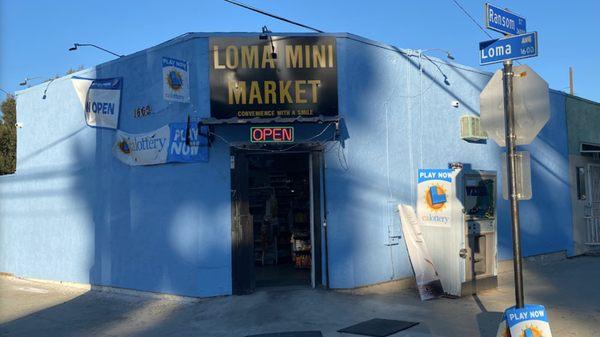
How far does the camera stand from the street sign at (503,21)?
6.31m

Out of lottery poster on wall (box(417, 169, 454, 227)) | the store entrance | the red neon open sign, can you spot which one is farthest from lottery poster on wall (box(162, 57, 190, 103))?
lottery poster on wall (box(417, 169, 454, 227))

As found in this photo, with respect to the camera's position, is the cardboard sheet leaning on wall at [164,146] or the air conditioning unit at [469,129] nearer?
the cardboard sheet leaning on wall at [164,146]

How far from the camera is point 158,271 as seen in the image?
10250 mm

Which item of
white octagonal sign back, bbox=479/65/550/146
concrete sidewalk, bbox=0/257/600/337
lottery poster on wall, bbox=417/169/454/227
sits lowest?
concrete sidewalk, bbox=0/257/600/337

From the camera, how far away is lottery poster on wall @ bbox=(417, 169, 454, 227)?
9.81 meters

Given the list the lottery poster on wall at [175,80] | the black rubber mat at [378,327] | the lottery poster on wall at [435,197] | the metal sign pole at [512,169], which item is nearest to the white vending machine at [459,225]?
the lottery poster on wall at [435,197]

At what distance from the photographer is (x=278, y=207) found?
14141 millimetres

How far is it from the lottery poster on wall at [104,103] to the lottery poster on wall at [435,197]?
6.18m

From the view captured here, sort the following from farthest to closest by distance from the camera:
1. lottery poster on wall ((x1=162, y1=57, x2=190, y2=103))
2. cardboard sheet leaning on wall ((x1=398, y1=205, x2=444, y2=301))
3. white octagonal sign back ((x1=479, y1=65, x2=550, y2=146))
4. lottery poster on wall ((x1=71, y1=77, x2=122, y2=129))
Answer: lottery poster on wall ((x1=71, y1=77, x2=122, y2=129)) → cardboard sheet leaning on wall ((x1=398, y1=205, x2=444, y2=301)) → lottery poster on wall ((x1=162, y1=57, x2=190, y2=103)) → white octagonal sign back ((x1=479, y1=65, x2=550, y2=146))

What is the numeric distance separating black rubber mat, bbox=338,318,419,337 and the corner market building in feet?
6.26

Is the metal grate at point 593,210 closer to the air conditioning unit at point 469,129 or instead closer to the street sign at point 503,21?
the air conditioning unit at point 469,129

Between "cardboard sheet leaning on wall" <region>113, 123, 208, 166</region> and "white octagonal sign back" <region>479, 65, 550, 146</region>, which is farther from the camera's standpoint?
"cardboard sheet leaning on wall" <region>113, 123, 208, 166</region>

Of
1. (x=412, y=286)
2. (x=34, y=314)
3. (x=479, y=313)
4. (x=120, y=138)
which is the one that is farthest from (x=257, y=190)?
(x=479, y=313)

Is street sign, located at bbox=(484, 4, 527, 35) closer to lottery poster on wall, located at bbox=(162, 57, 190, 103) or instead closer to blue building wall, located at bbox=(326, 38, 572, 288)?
blue building wall, located at bbox=(326, 38, 572, 288)
